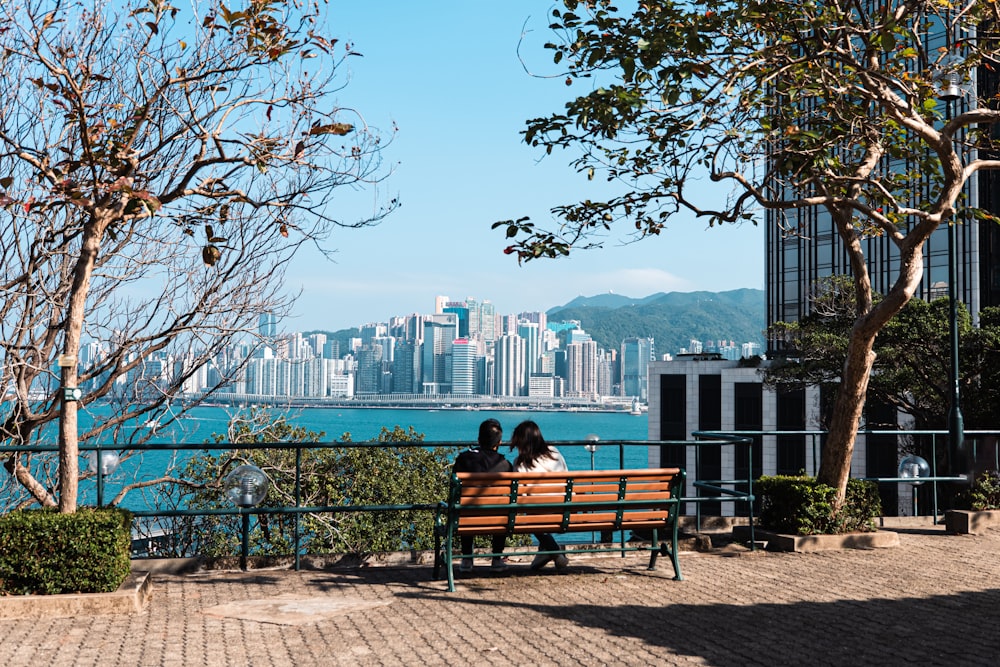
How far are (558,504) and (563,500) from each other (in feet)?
0.28

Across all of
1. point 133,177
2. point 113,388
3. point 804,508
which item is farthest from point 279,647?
point 113,388

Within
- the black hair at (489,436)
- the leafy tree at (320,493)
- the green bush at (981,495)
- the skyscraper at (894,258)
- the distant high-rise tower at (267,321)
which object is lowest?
the leafy tree at (320,493)

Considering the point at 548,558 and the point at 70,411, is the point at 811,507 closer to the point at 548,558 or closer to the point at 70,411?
the point at 548,558

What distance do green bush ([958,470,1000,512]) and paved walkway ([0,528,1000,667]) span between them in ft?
9.33

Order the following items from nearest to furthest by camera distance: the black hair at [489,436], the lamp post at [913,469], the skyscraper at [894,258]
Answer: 1. the black hair at [489,436]
2. the lamp post at [913,469]
3. the skyscraper at [894,258]

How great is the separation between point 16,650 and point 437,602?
286 cm

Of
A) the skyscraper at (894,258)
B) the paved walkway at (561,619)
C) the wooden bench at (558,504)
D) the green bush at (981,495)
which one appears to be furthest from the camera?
the skyscraper at (894,258)

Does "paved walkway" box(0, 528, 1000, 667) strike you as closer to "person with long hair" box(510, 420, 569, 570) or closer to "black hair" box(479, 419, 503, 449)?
"person with long hair" box(510, 420, 569, 570)

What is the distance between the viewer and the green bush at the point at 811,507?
10.5m

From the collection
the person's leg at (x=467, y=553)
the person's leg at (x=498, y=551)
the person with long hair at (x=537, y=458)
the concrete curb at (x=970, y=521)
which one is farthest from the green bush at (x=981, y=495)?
the person's leg at (x=467, y=553)

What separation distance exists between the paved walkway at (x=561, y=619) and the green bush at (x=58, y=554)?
367mm

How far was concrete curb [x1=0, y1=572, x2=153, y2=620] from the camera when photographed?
23.7ft

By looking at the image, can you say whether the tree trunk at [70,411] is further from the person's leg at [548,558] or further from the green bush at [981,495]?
the green bush at [981,495]

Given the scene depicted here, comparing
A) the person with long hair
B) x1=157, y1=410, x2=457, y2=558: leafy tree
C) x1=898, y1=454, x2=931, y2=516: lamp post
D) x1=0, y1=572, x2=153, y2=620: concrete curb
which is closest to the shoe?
the person with long hair
